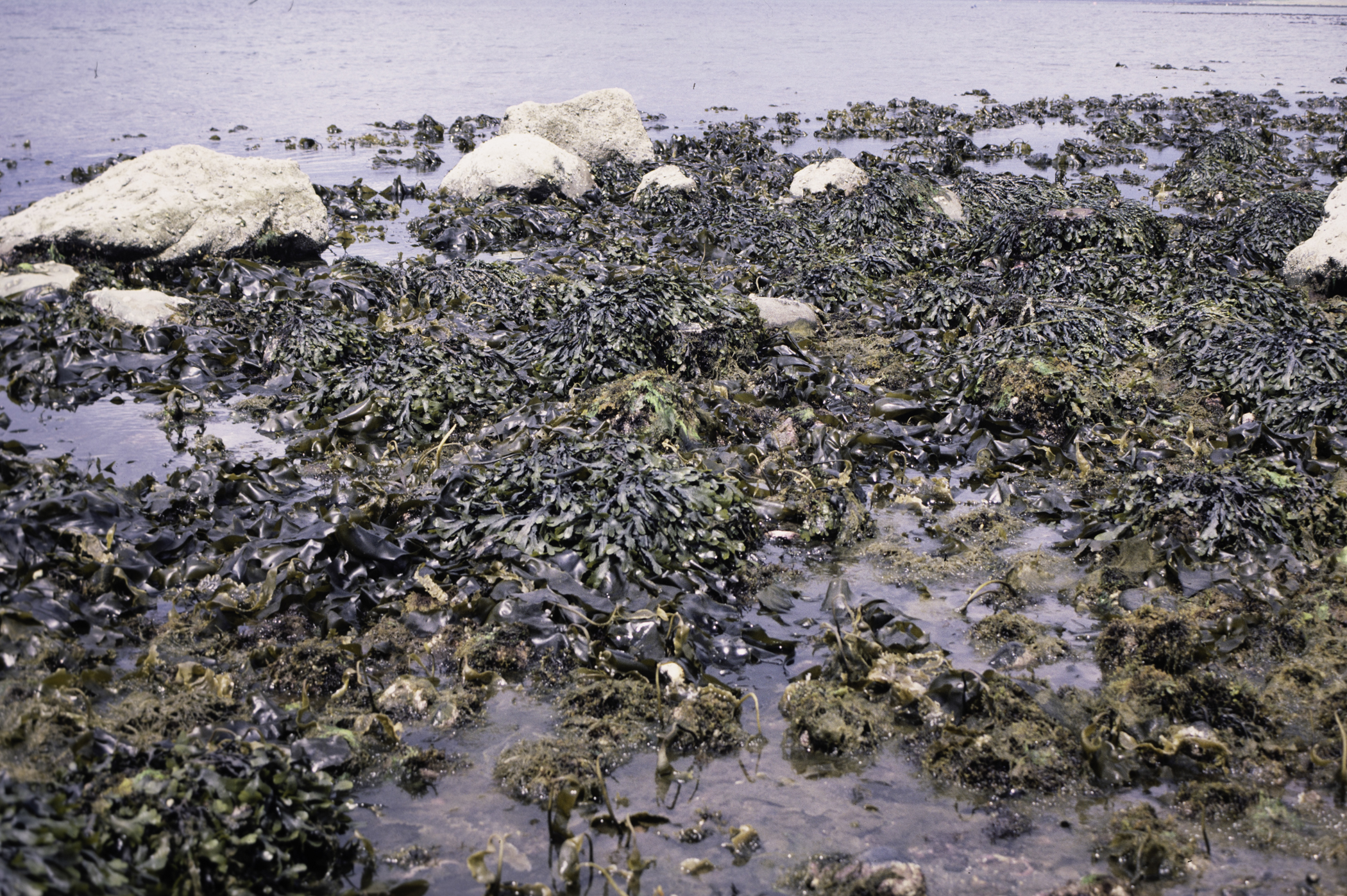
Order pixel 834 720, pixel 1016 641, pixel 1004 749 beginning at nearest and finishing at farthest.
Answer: pixel 1004 749, pixel 834 720, pixel 1016 641

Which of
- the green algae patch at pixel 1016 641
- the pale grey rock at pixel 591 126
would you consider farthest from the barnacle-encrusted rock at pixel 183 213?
the green algae patch at pixel 1016 641

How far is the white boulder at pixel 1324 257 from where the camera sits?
791 centimetres

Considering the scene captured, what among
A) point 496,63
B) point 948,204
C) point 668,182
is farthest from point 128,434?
point 496,63

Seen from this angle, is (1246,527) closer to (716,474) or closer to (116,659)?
(716,474)

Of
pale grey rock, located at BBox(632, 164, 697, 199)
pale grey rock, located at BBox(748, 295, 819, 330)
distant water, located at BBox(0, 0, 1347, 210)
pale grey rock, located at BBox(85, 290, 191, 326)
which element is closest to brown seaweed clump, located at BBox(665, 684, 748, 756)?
pale grey rock, located at BBox(748, 295, 819, 330)

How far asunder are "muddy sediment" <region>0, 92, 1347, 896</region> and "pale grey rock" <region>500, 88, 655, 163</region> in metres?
5.78

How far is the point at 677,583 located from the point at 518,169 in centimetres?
864

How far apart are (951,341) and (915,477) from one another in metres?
2.24

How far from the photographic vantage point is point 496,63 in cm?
2733

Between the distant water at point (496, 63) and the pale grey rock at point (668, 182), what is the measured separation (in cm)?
395

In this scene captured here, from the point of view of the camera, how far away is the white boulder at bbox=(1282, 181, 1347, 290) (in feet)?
25.9

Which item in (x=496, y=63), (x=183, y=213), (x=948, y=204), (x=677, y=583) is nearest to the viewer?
(x=677, y=583)

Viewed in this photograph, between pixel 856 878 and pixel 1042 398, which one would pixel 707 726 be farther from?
pixel 1042 398

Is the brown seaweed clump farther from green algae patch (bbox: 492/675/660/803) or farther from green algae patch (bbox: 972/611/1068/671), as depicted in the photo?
green algae patch (bbox: 972/611/1068/671)
